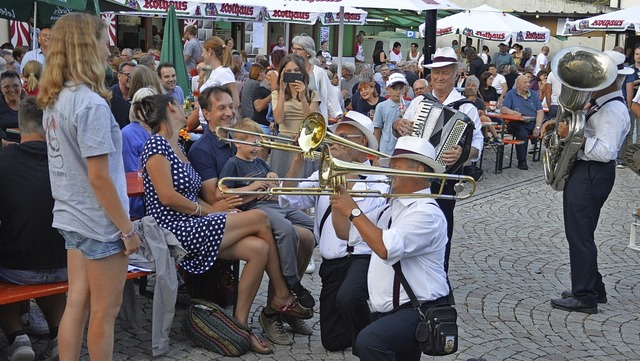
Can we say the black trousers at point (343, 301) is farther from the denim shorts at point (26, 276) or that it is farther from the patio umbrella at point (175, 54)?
the patio umbrella at point (175, 54)

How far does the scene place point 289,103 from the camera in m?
8.34

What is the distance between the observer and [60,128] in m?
3.98

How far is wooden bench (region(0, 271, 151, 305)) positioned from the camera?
15.2 ft

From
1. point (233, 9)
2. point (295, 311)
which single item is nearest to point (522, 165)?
point (233, 9)

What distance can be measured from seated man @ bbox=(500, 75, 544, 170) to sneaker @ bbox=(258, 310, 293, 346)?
9379 millimetres

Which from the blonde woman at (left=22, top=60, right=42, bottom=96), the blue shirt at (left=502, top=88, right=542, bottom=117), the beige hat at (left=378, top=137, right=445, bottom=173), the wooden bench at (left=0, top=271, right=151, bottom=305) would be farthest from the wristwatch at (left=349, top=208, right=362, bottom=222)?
the blue shirt at (left=502, top=88, right=542, bottom=117)

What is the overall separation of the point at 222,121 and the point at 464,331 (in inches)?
87.1

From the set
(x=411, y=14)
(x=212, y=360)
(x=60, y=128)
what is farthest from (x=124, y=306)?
(x=411, y=14)

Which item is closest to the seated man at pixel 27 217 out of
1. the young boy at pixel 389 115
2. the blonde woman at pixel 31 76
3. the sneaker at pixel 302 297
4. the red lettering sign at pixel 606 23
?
the sneaker at pixel 302 297

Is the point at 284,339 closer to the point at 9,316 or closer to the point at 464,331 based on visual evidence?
the point at 464,331

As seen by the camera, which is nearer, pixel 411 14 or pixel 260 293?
pixel 260 293

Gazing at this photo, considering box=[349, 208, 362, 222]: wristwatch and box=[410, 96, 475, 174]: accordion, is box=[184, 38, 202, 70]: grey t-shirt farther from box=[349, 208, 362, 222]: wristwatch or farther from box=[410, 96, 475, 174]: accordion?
box=[349, 208, 362, 222]: wristwatch

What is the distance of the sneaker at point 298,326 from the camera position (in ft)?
18.9

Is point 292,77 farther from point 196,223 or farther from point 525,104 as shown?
point 525,104
